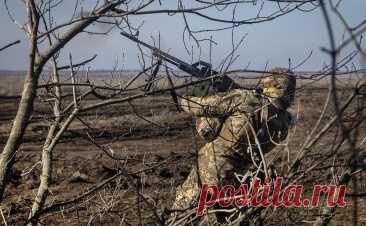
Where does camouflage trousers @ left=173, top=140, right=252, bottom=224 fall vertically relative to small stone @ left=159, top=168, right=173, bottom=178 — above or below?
above

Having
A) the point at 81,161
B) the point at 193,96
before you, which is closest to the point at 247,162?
the point at 193,96

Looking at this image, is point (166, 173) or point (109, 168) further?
point (109, 168)

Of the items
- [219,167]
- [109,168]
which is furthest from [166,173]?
[219,167]

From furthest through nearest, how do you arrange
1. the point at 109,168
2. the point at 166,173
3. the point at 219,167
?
the point at 109,168
the point at 166,173
the point at 219,167

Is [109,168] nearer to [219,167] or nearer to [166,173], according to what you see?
[166,173]

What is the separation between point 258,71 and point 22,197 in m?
6.35

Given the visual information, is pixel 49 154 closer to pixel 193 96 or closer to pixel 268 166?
pixel 268 166

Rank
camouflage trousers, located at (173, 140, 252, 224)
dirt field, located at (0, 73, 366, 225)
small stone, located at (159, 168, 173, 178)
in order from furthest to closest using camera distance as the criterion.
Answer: small stone, located at (159, 168, 173, 178)
dirt field, located at (0, 73, 366, 225)
camouflage trousers, located at (173, 140, 252, 224)

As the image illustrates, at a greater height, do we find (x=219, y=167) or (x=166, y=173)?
(x=219, y=167)

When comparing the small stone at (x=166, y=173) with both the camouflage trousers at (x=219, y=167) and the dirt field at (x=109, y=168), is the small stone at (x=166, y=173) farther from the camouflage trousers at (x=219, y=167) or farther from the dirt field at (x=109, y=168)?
the camouflage trousers at (x=219, y=167)

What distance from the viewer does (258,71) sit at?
2551 millimetres

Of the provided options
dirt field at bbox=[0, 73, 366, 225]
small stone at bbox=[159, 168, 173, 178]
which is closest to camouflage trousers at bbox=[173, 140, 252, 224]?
dirt field at bbox=[0, 73, 366, 225]

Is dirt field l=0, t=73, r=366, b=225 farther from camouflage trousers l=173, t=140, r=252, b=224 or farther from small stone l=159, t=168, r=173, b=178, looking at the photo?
camouflage trousers l=173, t=140, r=252, b=224

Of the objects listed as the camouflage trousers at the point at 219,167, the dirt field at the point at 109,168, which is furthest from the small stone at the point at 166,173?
the camouflage trousers at the point at 219,167
